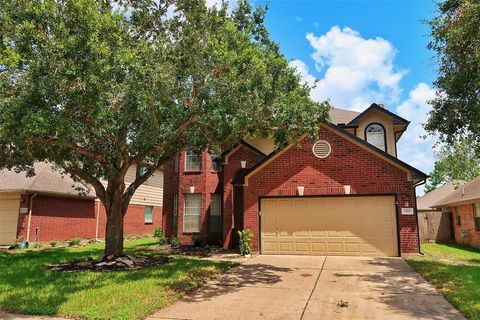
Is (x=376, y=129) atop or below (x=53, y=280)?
atop

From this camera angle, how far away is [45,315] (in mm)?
6773

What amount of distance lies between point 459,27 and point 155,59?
9104mm

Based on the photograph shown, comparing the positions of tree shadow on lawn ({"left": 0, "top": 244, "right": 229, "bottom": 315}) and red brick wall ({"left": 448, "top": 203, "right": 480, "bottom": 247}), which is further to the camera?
red brick wall ({"left": 448, "top": 203, "right": 480, "bottom": 247})

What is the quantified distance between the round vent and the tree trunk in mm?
8126

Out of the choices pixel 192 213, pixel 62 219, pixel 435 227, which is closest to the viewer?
pixel 192 213

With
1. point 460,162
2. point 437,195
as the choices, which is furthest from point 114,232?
point 460,162

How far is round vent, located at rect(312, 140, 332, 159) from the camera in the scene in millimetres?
15375

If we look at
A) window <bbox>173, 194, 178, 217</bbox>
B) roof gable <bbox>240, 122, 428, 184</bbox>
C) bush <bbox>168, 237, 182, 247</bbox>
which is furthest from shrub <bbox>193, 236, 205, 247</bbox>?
roof gable <bbox>240, 122, 428, 184</bbox>

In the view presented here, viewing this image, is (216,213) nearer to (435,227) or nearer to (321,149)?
(321,149)

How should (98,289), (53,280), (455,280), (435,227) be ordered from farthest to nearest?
(435,227)
(455,280)
(53,280)
(98,289)

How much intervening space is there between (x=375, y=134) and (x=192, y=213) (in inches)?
420

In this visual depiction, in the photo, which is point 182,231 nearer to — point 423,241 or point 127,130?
point 127,130

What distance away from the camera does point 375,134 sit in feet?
65.3

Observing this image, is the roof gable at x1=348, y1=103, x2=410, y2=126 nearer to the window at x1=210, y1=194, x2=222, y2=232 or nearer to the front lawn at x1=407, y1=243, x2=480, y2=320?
the front lawn at x1=407, y1=243, x2=480, y2=320
